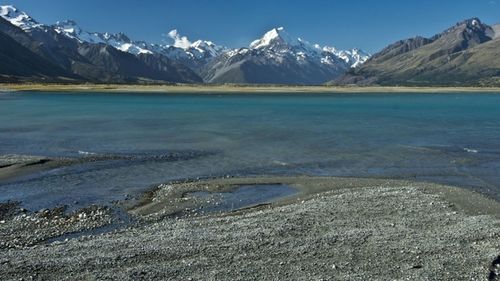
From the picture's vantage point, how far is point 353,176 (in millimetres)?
36656

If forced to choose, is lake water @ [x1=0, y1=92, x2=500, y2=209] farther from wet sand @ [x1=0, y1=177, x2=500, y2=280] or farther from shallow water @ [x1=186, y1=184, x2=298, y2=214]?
wet sand @ [x1=0, y1=177, x2=500, y2=280]

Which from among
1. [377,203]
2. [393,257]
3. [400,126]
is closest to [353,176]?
[377,203]

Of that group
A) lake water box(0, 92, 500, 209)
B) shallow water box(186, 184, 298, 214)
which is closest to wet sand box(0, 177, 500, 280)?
shallow water box(186, 184, 298, 214)

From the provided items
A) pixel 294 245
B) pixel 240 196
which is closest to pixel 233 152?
pixel 240 196

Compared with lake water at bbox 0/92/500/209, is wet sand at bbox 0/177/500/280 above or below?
above

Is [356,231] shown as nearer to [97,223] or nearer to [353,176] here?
[97,223]

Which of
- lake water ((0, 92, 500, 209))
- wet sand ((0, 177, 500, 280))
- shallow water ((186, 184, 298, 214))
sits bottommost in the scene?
lake water ((0, 92, 500, 209))

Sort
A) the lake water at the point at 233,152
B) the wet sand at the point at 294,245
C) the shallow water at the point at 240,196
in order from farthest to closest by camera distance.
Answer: the lake water at the point at 233,152 < the shallow water at the point at 240,196 < the wet sand at the point at 294,245

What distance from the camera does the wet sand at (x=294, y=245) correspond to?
1753 centimetres

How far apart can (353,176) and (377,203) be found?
9363 millimetres

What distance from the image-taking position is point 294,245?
20375 mm

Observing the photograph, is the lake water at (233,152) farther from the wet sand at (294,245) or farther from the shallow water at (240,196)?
the wet sand at (294,245)

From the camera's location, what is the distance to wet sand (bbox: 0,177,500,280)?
17.5m

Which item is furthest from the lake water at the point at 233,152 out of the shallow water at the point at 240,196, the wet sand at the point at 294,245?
the wet sand at the point at 294,245
